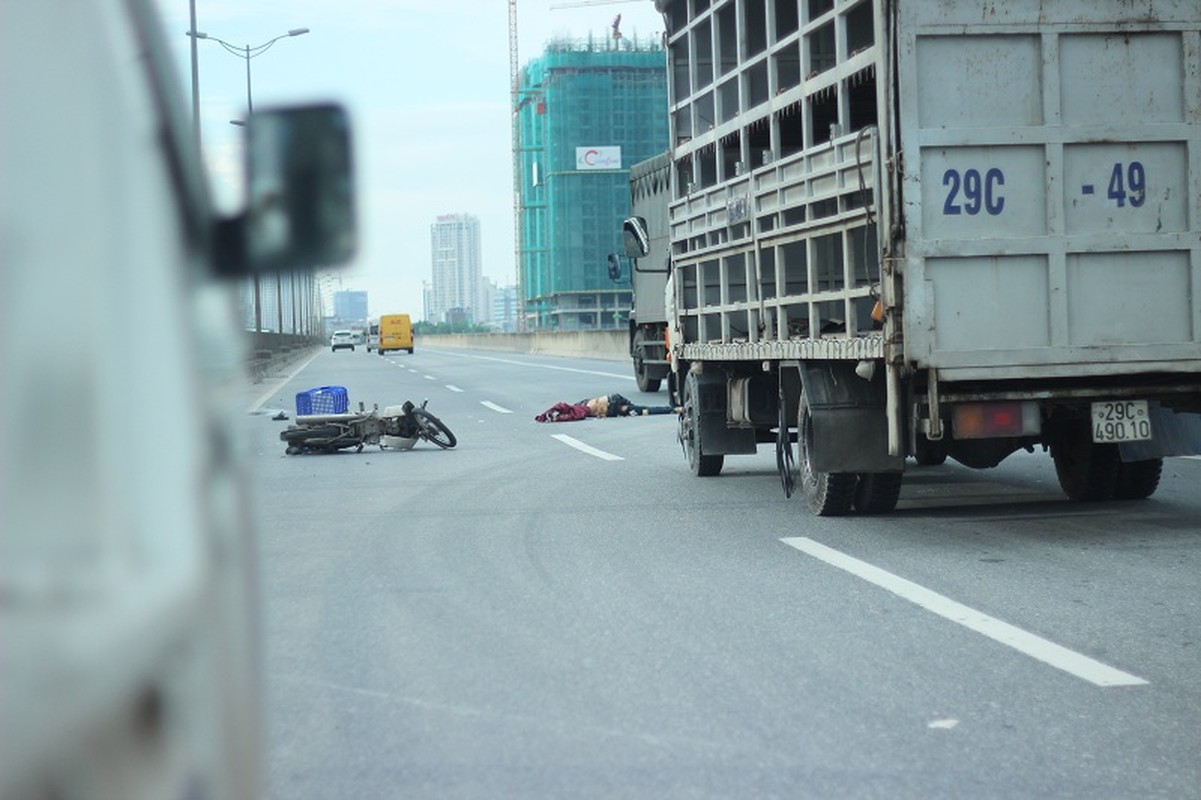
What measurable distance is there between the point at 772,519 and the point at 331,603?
12.3 feet

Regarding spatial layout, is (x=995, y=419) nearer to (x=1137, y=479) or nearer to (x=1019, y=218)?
(x=1019, y=218)

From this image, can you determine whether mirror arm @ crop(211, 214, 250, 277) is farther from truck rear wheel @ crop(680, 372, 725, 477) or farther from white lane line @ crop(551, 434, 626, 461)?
white lane line @ crop(551, 434, 626, 461)

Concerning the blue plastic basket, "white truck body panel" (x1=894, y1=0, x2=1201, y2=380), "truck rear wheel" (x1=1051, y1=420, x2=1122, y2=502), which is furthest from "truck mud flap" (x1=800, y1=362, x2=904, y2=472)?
the blue plastic basket

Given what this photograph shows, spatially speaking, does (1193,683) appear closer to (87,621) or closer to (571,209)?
(87,621)

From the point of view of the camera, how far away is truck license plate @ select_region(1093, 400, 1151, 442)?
9539mm

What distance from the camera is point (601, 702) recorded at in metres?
5.80

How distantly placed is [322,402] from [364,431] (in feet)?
2.13

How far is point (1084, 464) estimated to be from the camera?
36.9 feet

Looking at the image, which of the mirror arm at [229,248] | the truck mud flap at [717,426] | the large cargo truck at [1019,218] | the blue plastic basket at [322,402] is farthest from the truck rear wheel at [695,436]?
the mirror arm at [229,248]

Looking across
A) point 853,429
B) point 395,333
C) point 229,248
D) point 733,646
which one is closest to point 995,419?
point 853,429

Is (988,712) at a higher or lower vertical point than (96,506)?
lower

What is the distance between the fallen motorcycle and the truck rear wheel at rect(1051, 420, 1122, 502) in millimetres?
8402

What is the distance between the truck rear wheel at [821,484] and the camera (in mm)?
10734

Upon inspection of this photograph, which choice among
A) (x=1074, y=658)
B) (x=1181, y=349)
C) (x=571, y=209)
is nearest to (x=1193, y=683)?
(x=1074, y=658)
